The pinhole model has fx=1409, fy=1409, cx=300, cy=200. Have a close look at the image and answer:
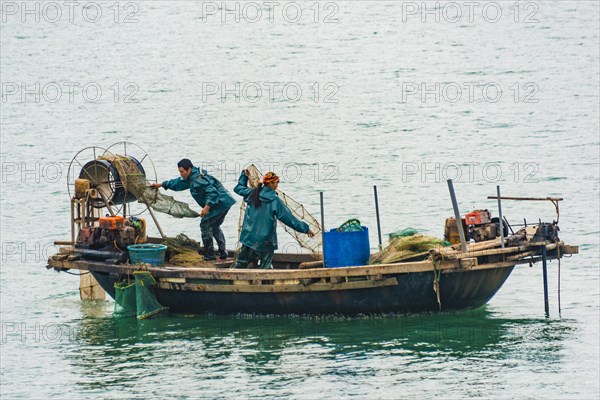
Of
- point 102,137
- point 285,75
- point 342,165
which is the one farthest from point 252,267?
point 285,75

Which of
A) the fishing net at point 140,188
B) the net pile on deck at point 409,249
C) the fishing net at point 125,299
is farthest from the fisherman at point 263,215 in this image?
the fishing net at point 125,299

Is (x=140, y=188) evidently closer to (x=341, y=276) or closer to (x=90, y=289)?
(x=90, y=289)

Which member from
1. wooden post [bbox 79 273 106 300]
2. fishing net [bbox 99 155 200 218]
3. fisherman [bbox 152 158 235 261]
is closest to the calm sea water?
wooden post [bbox 79 273 106 300]

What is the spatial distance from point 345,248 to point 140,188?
3.03 metres

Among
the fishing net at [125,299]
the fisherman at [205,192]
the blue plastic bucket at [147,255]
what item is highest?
the fisherman at [205,192]

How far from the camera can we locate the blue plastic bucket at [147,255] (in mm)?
17375

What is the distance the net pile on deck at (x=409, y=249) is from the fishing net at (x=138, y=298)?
2765 mm

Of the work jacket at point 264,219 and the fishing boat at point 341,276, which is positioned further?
the work jacket at point 264,219

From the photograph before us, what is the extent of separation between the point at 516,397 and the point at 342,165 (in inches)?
573

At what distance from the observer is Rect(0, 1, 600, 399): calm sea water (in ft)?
50.3

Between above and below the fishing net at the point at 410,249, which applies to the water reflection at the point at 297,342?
below

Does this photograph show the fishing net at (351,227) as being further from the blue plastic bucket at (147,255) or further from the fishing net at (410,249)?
the blue plastic bucket at (147,255)

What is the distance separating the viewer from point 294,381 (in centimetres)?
1474

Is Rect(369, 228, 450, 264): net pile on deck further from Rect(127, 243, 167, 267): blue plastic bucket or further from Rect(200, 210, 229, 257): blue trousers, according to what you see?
Rect(127, 243, 167, 267): blue plastic bucket
